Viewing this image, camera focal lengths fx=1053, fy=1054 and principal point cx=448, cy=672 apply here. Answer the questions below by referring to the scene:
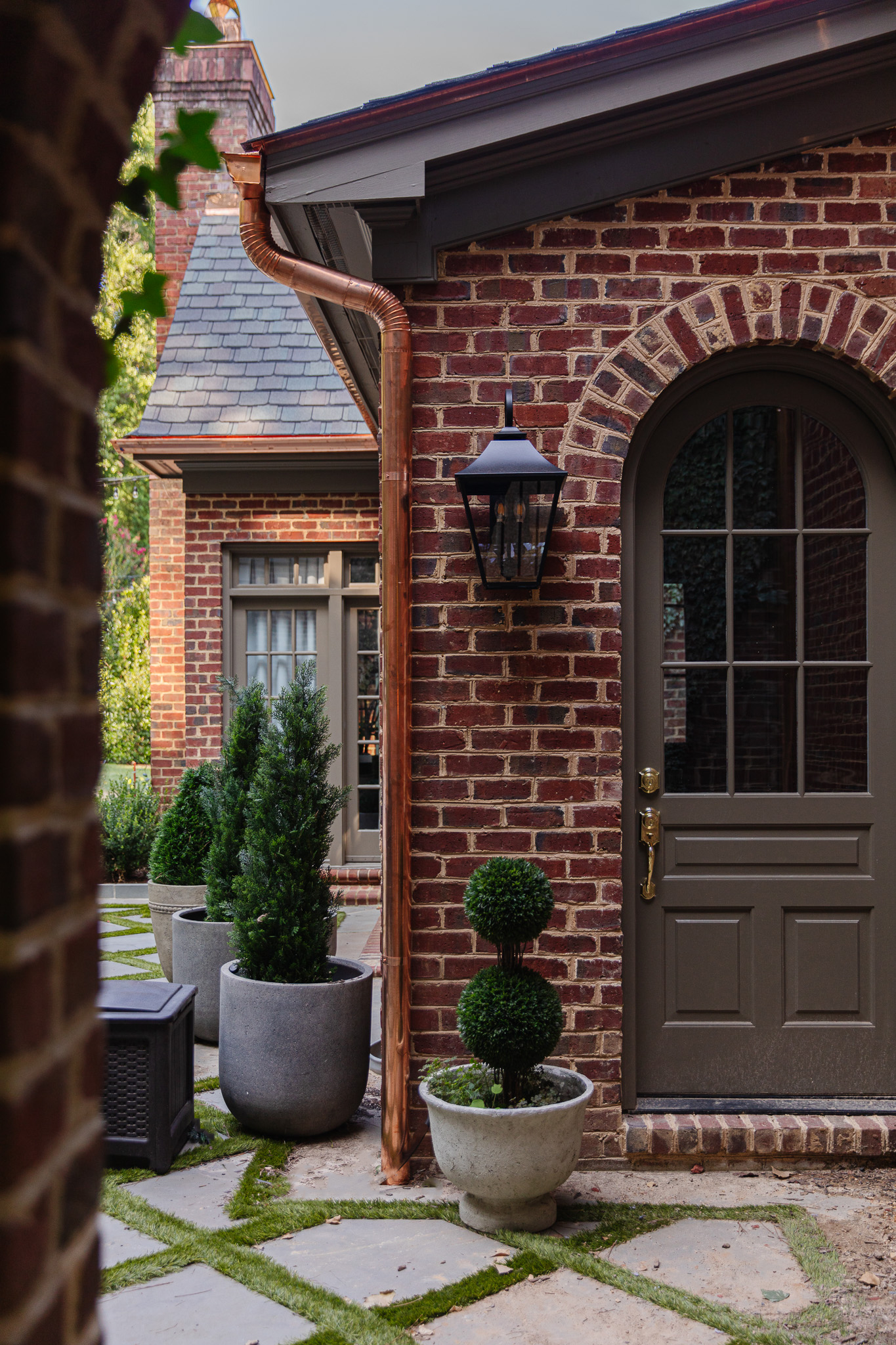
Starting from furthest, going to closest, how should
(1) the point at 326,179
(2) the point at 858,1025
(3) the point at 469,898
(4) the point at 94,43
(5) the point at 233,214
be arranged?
(5) the point at 233,214 < (2) the point at 858,1025 < (1) the point at 326,179 < (3) the point at 469,898 < (4) the point at 94,43

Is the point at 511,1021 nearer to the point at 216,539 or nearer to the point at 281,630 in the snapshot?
the point at 281,630

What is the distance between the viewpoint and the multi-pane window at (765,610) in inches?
154

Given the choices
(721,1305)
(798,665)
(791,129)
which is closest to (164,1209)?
(721,1305)

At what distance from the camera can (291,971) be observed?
4000 mm

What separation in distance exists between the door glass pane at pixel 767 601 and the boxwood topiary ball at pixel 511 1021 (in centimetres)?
149

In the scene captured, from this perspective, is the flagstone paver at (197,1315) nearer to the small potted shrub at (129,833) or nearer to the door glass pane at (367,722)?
the door glass pane at (367,722)

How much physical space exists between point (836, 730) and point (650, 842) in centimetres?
82

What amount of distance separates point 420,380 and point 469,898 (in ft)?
5.99

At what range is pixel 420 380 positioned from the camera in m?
3.78

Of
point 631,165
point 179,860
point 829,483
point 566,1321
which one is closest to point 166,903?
point 179,860

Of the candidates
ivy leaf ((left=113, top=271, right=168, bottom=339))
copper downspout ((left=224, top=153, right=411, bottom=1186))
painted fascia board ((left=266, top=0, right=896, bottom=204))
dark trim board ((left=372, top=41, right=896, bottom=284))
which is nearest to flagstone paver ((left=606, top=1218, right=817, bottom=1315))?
copper downspout ((left=224, top=153, right=411, bottom=1186))

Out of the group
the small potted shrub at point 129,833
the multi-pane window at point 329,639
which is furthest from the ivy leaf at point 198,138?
the small potted shrub at point 129,833

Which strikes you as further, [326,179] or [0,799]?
[326,179]

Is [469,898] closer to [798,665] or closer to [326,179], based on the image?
[798,665]
